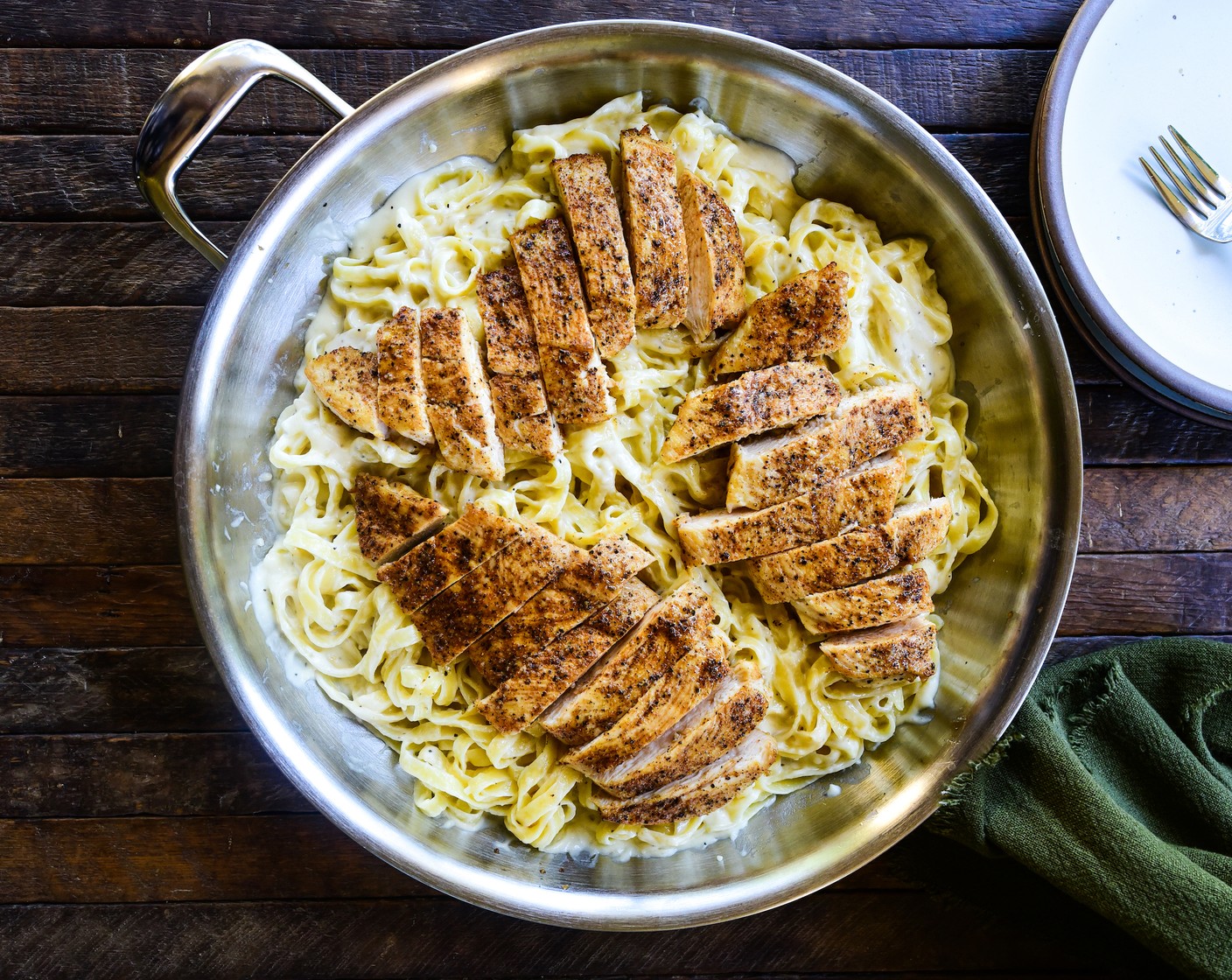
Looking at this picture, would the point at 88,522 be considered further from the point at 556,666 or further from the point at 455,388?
the point at 556,666

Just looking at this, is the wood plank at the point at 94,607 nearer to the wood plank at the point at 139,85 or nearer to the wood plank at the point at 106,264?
the wood plank at the point at 106,264

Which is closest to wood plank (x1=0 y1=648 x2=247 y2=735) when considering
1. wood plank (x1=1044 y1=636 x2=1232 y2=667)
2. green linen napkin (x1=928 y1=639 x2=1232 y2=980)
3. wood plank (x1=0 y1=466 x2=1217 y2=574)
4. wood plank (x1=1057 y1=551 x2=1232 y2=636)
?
wood plank (x1=0 y1=466 x2=1217 y2=574)

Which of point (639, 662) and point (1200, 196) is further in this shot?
point (1200, 196)

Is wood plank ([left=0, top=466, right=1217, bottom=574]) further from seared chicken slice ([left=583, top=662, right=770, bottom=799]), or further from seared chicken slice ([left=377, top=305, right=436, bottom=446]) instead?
seared chicken slice ([left=583, top=662, right=770, bottom=799])

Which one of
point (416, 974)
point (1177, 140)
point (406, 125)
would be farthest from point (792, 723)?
point (1177, 140)

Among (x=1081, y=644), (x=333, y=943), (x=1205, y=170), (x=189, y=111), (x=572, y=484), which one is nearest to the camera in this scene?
(x=189, y=111)

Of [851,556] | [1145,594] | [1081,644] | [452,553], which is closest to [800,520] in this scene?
[851,556]

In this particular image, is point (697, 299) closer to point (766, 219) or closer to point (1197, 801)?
point (766, 219)
